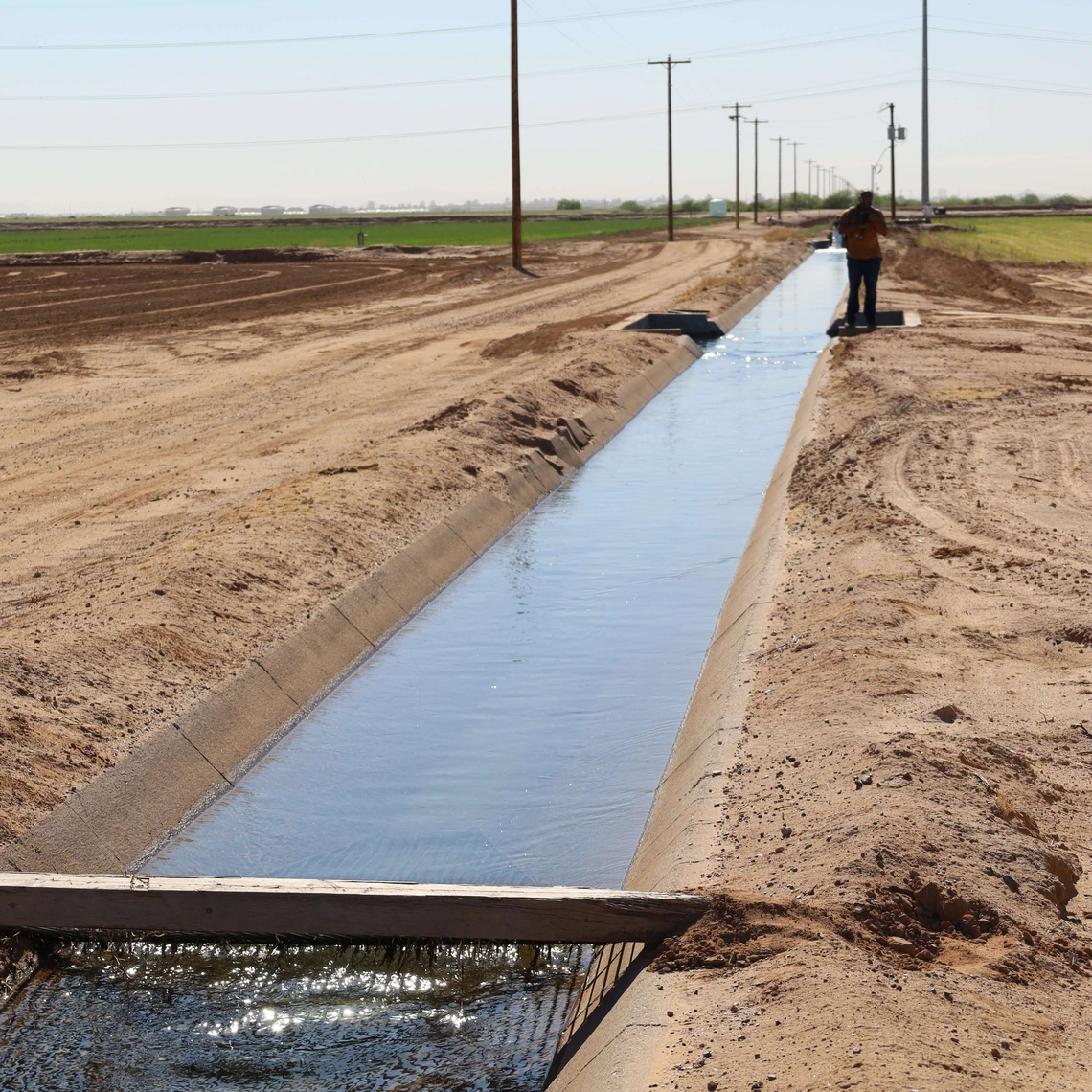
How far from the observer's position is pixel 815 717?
292 inches

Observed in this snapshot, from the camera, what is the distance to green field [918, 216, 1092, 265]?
180 ft

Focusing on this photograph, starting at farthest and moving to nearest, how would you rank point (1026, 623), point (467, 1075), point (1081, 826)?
point (1026, 623)
point (1081, 826)
point (467, 1075)

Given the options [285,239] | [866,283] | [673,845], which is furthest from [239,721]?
[285,239]

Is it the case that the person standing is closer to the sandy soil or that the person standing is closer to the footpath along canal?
the sandy soil

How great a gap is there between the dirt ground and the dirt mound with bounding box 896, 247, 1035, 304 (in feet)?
76.0

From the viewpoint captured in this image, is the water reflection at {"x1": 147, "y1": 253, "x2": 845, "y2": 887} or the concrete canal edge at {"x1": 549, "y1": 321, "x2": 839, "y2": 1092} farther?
the water reflection at {"x1": 147, "y1": 253, "x2": 845, "y2": 887}

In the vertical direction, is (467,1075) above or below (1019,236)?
below

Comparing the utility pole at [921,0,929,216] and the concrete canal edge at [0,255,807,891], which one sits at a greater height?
the utility pole at [921,0,929,216]

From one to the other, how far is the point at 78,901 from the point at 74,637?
10.4 ft

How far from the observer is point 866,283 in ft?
83.0

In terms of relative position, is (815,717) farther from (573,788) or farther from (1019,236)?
(1019,236)

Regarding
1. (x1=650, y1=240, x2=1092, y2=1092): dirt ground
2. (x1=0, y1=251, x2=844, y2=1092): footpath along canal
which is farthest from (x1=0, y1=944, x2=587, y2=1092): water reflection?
(x1=650, y1=240, x2=1092, y2=1092): dirt ground

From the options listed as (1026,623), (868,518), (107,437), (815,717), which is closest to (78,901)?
(815,717)

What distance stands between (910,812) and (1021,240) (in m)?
66.8
